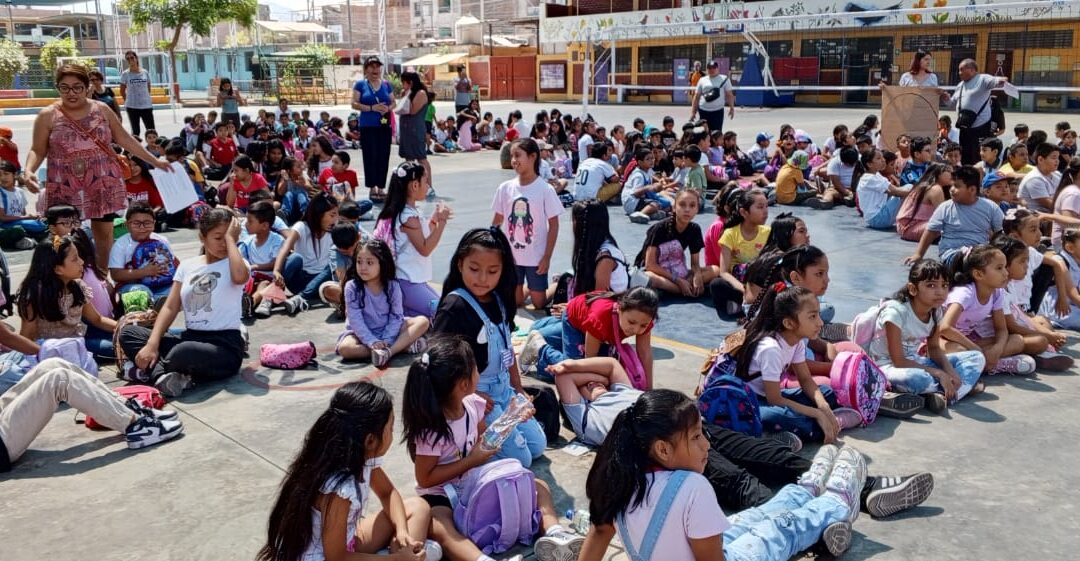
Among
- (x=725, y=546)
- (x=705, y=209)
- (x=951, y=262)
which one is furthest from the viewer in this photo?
(x=705, y=209)

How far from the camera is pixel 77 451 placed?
15.6 ft

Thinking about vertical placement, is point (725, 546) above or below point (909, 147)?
below

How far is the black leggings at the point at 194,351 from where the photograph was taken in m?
5.63

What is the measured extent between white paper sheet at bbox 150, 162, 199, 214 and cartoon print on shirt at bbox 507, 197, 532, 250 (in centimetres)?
378

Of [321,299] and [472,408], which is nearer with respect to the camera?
[472,408]

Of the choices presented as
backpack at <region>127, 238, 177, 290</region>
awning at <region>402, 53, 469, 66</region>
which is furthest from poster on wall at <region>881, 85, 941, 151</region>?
awning at <region>402, 53, 469, 66</region>

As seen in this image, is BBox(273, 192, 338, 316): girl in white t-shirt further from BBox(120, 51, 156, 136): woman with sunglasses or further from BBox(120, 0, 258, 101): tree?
BBox(120, 0, 258, 101): tree

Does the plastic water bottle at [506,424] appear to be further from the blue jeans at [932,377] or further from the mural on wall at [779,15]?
the mural on wall at [779,15]

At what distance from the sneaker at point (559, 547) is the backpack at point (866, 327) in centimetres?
273

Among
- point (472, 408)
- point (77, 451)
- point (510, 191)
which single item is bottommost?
point (77, 451)

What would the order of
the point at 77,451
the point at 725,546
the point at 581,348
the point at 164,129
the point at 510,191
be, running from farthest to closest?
the point at 164,129, the point at 510,191, the point at 581,348, the point at 77,451, the point at 725,546

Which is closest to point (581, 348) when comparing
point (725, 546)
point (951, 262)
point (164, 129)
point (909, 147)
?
point (725, 546)

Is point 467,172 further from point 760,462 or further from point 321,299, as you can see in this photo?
point 760,462

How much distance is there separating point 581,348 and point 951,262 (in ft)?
8.70
